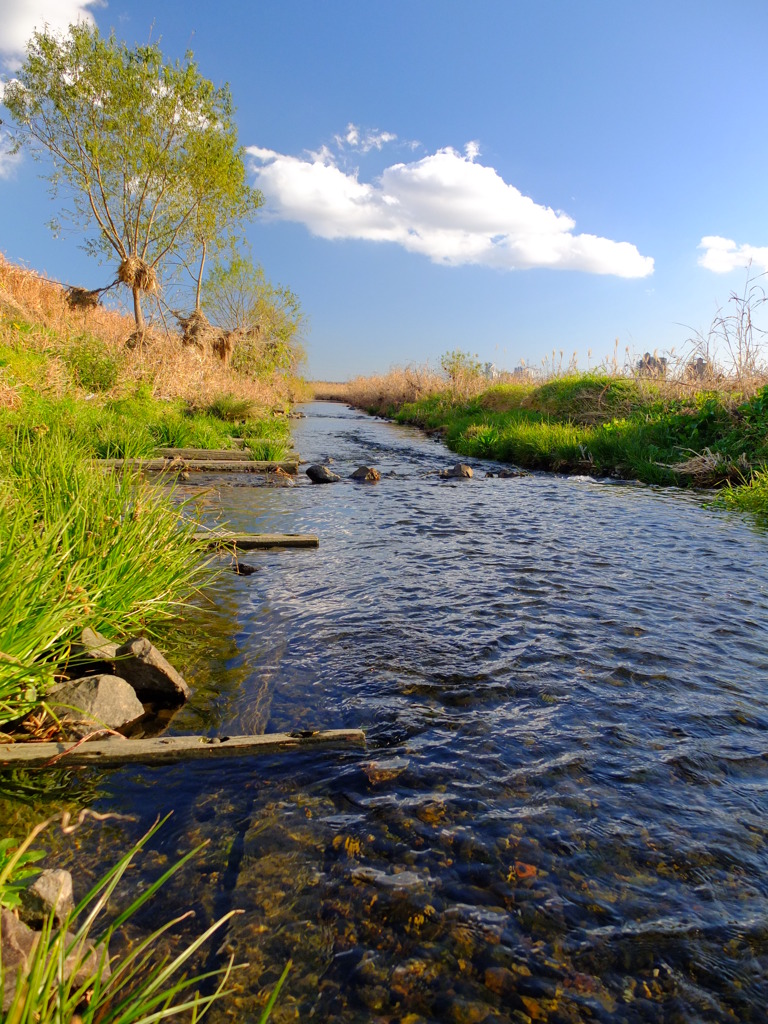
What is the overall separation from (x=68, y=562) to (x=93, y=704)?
1.10 metres

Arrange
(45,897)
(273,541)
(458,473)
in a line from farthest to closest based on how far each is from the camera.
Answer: (458,473) → (273,541) → (45,897)

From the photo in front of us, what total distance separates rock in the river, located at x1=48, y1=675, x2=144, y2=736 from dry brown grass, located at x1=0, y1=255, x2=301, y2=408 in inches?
330

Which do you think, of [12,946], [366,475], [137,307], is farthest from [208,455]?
[137,307]

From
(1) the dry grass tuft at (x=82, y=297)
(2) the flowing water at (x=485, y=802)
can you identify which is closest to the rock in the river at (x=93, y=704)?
(2) the flowing water at (x=485, y=802)

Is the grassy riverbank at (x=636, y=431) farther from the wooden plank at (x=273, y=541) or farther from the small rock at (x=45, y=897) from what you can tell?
the small rock at (x=45, y=897)

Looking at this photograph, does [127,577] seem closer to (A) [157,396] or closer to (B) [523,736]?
(B) [523,736]

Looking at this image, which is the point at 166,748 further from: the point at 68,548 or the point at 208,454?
the point at 208,454

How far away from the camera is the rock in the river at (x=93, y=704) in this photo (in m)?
2.96

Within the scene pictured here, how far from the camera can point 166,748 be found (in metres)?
2.87

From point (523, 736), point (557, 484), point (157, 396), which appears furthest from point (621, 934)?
point (157, 396)

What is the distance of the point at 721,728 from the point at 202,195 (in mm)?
32579

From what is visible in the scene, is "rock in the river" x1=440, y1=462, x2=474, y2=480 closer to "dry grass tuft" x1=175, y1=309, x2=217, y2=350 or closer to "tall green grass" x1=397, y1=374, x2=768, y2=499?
"tall green grass" x1=397, y1=374, x2=768, y2=499

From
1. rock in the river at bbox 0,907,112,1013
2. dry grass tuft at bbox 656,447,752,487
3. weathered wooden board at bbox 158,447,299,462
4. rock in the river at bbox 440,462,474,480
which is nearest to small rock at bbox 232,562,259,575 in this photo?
rock in the river at bbox 0,907,112,1013

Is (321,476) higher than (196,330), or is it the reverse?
(196,330)
